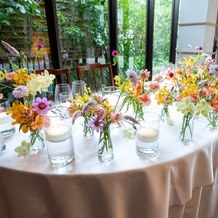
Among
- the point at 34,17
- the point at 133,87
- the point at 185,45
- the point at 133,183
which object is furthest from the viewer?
the point at 185,45

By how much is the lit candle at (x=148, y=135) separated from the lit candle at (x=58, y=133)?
0.81 ft

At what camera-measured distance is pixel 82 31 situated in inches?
87.0

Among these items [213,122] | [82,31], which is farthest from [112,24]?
[213,122]

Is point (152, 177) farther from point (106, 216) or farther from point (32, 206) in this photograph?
point (32, 206)

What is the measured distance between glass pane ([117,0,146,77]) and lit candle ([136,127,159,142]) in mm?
2000

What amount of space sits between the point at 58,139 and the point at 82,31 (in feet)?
6.09

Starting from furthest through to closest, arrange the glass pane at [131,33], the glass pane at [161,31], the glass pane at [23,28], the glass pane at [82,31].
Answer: the glass pane at [161,31]
the glass pane at [131,33]
the glass pane at [82,31]
the glass pane at [23,28]

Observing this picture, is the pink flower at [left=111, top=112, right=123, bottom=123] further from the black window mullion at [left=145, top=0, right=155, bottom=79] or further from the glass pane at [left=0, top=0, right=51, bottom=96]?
the black window mullion at [left=145, top=0, right=155, bottom=79]

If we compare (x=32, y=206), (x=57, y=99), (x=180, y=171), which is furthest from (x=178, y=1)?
(x=32, y=206)

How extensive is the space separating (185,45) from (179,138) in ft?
8.86

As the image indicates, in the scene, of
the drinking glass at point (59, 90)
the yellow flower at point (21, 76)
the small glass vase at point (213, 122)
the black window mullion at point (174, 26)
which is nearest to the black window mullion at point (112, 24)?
the black window mullion at point (174, 26)

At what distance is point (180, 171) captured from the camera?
0.69 meters

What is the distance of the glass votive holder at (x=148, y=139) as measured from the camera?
2.23 feet

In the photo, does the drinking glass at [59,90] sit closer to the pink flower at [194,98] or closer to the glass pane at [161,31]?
the pink flower at [194,98]
